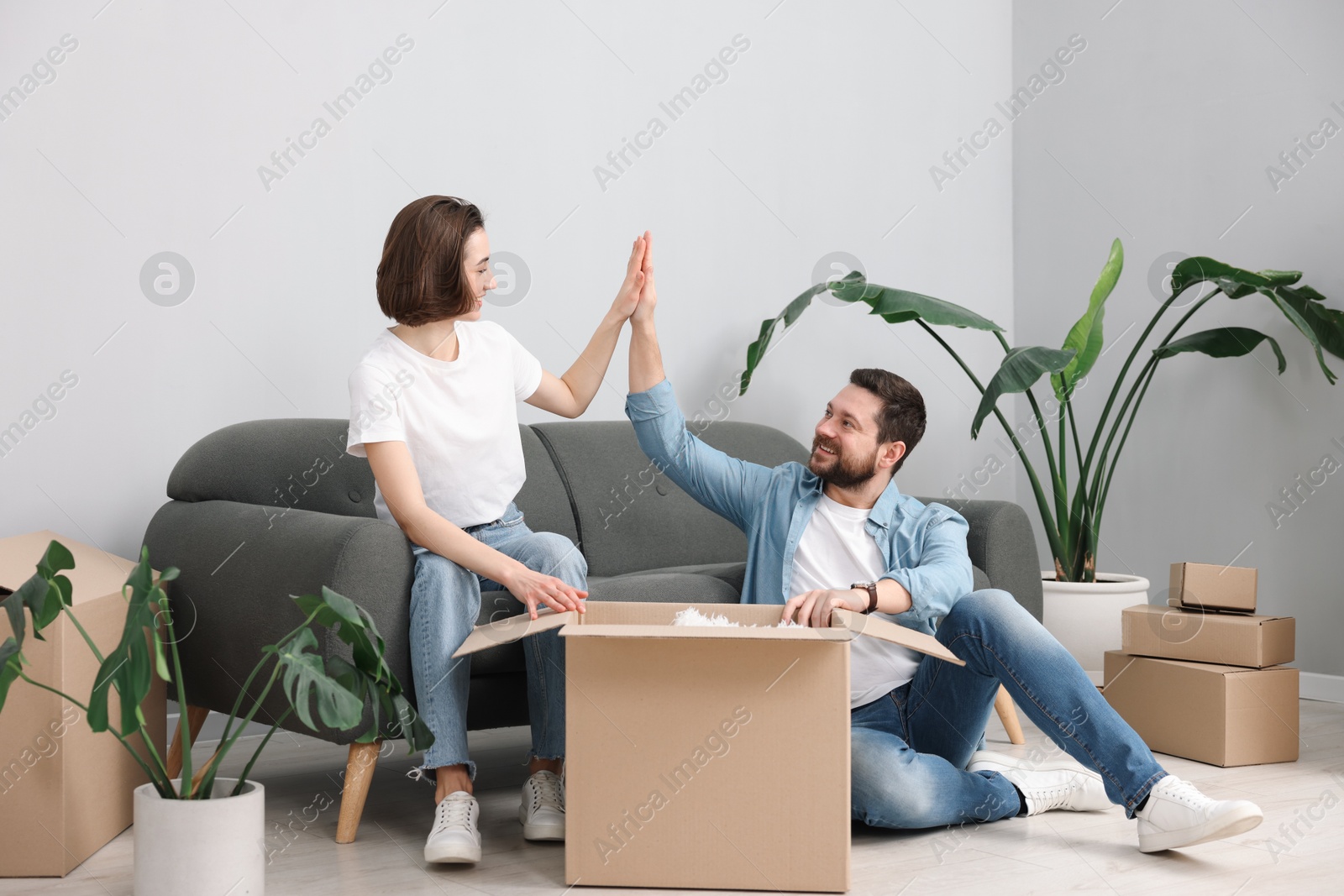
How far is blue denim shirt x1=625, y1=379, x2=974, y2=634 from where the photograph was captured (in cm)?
199

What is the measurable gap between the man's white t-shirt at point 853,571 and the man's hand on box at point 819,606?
0.17 metres

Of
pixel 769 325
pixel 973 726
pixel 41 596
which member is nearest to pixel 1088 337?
pixel 769 325

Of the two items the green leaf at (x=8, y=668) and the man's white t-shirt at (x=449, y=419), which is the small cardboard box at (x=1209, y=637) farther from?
the green leaf at (x=8, y=668)

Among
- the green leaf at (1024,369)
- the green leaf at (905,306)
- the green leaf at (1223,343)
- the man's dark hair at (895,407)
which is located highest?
the green leaf at (905,306)

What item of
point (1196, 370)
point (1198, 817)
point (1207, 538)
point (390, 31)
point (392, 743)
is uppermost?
point (390, 31)

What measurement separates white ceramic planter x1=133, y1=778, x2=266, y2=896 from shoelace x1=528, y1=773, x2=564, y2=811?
0.49 meters

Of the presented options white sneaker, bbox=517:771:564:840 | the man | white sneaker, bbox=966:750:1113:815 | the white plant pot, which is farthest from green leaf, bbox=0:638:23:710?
the white plant pot

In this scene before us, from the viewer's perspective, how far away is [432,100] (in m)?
2.94

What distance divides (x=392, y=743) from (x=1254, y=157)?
2743 mm

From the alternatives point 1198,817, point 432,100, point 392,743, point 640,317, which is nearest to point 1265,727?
point 1198,817

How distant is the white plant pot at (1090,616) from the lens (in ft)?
10.1

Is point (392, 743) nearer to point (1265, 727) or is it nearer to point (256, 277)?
point (256, 277)

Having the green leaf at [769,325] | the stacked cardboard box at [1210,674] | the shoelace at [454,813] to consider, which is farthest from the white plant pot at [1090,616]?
the shoelace at [454,813]

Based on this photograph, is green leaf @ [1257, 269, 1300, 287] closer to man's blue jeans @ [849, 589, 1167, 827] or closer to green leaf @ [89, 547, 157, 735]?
man's blue jeans @ [849, 589, 1167, 827]
